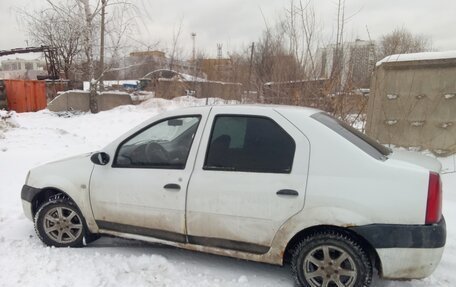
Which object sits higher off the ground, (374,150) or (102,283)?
(374,150)

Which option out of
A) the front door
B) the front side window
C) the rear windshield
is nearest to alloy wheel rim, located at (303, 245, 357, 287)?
the rear windshield

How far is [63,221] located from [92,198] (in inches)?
19.4

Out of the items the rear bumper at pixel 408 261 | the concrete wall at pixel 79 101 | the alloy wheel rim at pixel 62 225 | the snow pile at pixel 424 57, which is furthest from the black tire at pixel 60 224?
the concrete wall at pixel 79 101

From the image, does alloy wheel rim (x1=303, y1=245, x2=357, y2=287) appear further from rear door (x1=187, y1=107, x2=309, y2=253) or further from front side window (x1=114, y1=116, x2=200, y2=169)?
front side window (x1=114, y1=116, x2=200, y2=169)

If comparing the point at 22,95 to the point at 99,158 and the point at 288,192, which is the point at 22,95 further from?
the point at 288,192

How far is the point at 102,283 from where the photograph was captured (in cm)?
308

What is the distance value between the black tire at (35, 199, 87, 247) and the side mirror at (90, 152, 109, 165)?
602 mm

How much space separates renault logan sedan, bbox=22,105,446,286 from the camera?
267 centimetres

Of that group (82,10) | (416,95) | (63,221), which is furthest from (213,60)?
(63,221)

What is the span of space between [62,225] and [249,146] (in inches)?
89.2

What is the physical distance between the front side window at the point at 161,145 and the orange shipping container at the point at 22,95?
17.4 meters

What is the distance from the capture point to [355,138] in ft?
10.2

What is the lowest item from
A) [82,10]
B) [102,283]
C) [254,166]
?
[102,283]

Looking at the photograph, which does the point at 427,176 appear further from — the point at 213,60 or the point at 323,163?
the point at 213,60
